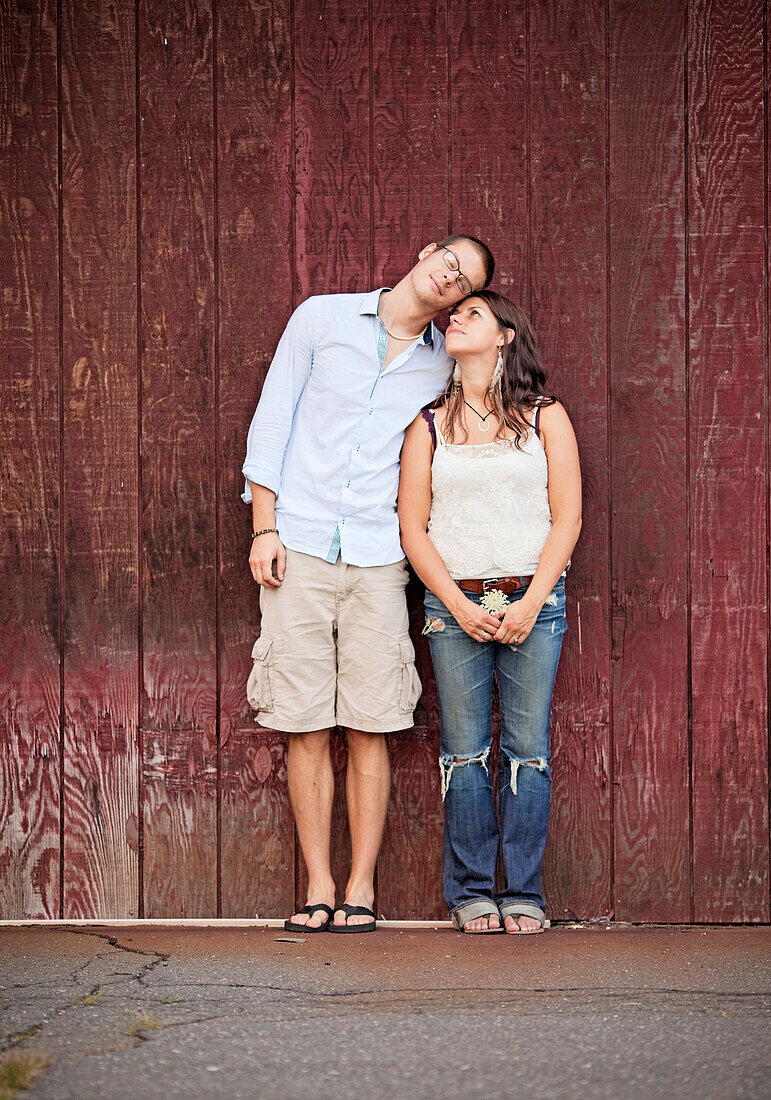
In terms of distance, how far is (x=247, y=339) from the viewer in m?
3.02

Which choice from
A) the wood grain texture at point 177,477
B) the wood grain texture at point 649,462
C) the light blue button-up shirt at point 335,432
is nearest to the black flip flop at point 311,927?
the wood grain texture at point 177,477

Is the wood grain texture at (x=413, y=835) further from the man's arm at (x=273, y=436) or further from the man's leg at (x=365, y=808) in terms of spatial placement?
the man's arm at (x=273, y=436)

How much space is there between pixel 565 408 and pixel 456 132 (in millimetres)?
801

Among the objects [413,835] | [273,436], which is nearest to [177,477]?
[273,436]

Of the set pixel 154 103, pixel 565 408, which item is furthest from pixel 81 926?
pixel 154 103

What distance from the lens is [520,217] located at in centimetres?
298

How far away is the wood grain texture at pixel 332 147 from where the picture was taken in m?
2.98

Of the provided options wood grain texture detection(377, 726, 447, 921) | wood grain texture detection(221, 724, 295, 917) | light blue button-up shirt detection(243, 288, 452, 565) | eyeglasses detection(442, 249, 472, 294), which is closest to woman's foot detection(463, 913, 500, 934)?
wood grain texture detection(377, 726, 447, 921)

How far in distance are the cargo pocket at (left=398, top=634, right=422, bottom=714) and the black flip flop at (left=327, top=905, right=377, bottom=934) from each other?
1.70 ft

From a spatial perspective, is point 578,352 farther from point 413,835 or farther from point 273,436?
point 413,835

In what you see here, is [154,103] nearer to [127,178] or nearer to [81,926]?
[127,178]

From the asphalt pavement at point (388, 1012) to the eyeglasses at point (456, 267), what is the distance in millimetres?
1642

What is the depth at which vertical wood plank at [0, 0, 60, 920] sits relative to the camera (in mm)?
3016

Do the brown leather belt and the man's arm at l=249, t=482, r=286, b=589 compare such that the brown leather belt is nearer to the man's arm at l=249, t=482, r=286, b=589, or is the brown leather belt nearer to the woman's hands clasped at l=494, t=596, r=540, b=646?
the woman's hands clasped at l=494, t=596, r=540, b=646
